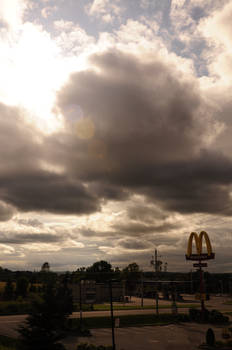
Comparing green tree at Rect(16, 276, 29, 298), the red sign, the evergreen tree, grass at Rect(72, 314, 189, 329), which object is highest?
the red sign

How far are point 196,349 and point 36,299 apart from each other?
61.6 feet

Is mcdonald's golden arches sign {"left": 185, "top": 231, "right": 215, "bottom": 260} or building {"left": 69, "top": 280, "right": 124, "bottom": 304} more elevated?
mcdonald's golden arches sign {"left": 185, "top": 231, "right": 215, "bottom": 260}

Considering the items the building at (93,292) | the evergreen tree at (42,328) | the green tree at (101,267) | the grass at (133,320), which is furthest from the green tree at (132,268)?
the evergreen tree at (42,328)

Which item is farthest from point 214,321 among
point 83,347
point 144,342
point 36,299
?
point 36,299

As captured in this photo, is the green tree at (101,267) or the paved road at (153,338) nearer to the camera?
the paved road at (153,338)

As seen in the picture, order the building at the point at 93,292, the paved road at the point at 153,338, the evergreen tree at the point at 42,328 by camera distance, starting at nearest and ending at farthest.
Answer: the evergreen tree at the point at 42,328, the paved road at the point at 153,338, the building at the point at 93,292

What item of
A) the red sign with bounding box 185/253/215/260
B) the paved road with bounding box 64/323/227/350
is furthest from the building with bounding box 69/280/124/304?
the red sign with bounding box 185/253/215/260

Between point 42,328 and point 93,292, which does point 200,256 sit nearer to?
point 42,328

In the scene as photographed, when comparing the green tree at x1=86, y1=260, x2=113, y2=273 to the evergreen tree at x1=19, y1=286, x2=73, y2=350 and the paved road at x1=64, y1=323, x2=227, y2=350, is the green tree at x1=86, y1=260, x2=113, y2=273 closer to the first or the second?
the paved road at x1=64, y1=323, x2=227, y2=350

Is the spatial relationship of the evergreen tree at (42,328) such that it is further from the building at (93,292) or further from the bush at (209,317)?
the building at (93,292)

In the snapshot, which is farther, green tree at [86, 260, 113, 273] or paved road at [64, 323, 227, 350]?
green tree at [86, 260, 113, 273]

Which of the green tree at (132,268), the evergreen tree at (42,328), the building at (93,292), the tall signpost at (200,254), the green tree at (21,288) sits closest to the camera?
the evergreen tree at (42,328)

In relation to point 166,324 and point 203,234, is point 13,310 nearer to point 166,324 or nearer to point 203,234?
point 166,324

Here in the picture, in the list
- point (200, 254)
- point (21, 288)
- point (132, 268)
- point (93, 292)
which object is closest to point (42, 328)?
point (200, 254)
